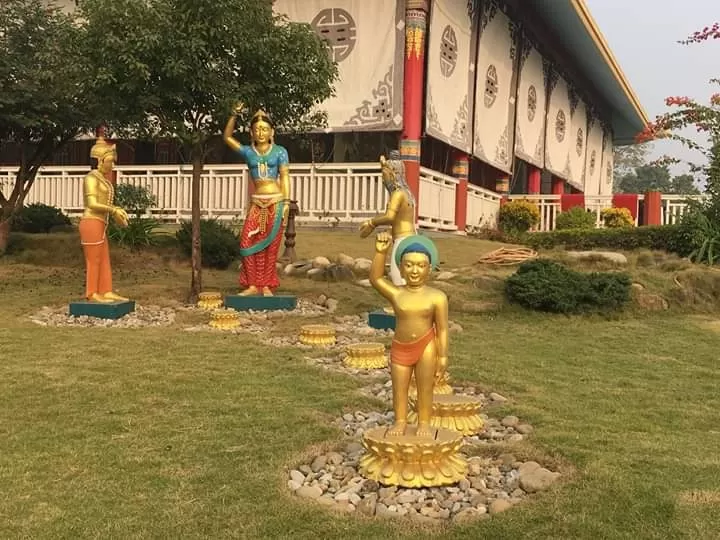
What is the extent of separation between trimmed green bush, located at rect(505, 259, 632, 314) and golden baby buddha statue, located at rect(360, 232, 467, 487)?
5.18 m

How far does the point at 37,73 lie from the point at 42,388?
704cm

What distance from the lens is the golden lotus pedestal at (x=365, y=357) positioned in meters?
5.61

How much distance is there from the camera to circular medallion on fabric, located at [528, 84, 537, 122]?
19734mm

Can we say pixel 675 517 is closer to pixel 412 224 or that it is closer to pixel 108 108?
pixel 412 224

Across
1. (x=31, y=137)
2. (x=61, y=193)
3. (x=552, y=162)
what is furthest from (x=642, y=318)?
(x=552, y=162)

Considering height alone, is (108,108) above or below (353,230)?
above

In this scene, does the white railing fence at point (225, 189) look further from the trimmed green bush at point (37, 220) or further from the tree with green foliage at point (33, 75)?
the tree with green foliage at point (33, 75)

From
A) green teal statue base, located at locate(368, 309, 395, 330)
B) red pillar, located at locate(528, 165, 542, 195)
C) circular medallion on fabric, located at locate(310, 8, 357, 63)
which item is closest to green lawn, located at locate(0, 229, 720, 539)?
green teal statue base, located at locate(368, 309, 395, 330)

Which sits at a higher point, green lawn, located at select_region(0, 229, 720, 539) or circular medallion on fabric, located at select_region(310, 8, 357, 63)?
circular medallion on fabric, located at select_region(310, 8, 357, 63)

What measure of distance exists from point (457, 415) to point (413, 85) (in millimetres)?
9887

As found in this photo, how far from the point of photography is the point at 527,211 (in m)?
16.8

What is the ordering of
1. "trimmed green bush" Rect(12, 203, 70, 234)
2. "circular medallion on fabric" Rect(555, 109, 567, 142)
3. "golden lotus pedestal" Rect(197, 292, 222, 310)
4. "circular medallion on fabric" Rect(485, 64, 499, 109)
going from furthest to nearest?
"circular medallion on fabric" Rect(555, 109, 567, 142), "circular medallion on fabric" Rect(485, 64, 499, 109), "trimmed green bush" Rect(12, 203, 70, 234), "golden lotus pedestal" Rect(197, 292, 222, 310)

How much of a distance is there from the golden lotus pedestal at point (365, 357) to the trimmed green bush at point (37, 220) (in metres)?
9.35

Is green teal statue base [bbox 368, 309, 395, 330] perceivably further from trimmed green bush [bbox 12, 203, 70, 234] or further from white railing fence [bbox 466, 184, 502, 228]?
white railing fence [bbox 466, 184, 502, 228]
